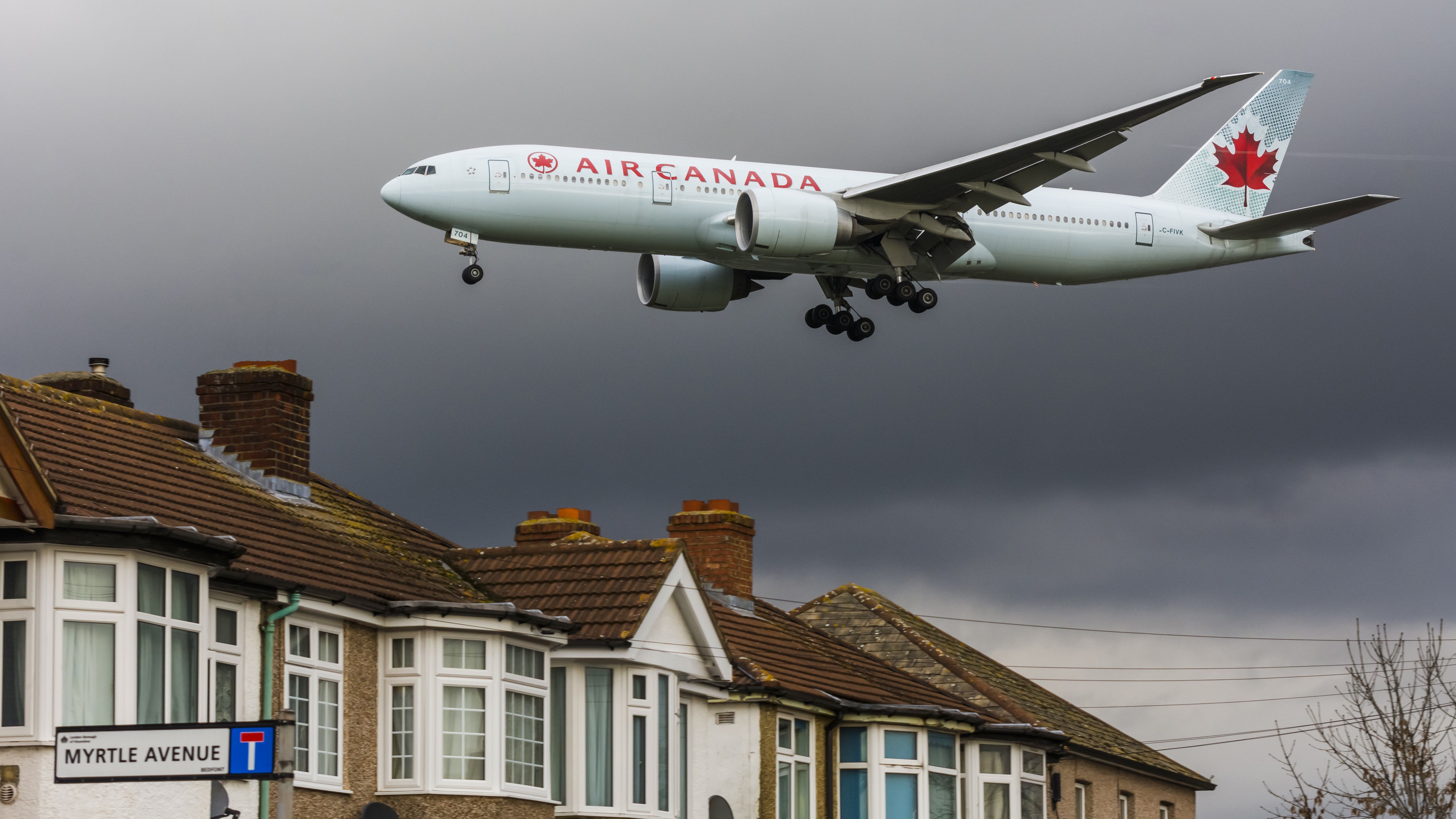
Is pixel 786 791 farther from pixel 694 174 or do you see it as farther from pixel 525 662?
pixel 694 174

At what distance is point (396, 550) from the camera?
89.6 feet

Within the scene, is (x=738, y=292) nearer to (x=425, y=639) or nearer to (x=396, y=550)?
(x=396, y=550)

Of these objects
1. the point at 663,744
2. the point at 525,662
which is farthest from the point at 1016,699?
the point at 525,662

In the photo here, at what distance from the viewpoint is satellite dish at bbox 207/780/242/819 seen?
21516 mm

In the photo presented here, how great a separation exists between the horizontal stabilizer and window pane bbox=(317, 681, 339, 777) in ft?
74.6

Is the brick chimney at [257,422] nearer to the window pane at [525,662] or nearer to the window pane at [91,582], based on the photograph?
the window pane at [525,662]

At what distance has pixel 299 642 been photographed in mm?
23078

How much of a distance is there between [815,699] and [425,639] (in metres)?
8.06

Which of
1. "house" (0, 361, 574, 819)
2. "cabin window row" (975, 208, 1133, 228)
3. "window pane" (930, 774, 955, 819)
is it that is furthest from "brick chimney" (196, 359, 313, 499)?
"cabin window row" (975, 208, 1133, 228)

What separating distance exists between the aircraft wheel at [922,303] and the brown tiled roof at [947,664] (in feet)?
19.4

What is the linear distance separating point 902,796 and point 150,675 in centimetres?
1429

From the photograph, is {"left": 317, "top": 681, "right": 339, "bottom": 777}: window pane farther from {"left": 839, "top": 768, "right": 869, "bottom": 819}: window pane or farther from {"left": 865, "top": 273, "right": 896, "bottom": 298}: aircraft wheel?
{"left": 865, "top": 273, "right": 896, "bottom": 298}: aircraft wheel

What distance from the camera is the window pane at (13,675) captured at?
1950 centimetres

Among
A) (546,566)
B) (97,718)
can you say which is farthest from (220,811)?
(546,566)
